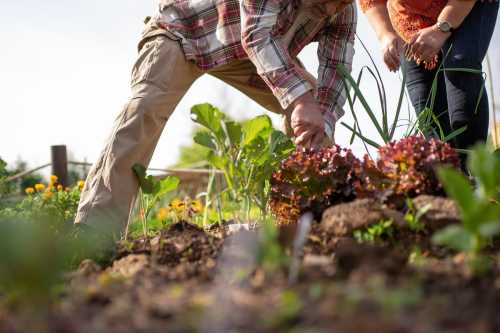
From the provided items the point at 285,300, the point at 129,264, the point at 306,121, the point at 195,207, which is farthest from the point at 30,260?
the point at 195,207

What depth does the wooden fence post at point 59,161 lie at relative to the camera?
586 centimetres

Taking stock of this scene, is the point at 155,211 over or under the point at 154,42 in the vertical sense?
under

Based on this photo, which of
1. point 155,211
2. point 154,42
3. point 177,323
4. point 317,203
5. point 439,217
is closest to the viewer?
point 177,323

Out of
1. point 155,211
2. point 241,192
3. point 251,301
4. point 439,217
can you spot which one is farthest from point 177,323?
point 155,211

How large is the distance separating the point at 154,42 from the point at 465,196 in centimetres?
194

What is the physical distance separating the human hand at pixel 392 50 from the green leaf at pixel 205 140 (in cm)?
121

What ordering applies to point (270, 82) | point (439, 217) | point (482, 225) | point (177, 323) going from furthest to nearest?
1. point (270, 82)
2. point (439, 217)
3. point (482, 225)
4. point (177, 323)

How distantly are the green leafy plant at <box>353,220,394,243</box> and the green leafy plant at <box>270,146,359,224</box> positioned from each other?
332 millimetres

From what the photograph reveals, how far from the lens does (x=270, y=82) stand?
7.36 feet

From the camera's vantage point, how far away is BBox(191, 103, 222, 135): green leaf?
176 cm

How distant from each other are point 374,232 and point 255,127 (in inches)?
23.4

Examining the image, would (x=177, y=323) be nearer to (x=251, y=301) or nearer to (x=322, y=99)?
(x=251, y=301)

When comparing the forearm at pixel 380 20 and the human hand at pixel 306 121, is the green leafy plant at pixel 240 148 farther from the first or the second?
the forearm at pixel 380 20

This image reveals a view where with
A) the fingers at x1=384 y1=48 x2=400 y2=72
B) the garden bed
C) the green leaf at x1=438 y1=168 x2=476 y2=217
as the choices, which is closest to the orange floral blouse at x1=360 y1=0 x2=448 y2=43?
the fingers at x1=384 y1=48 x2=400 y2=72
